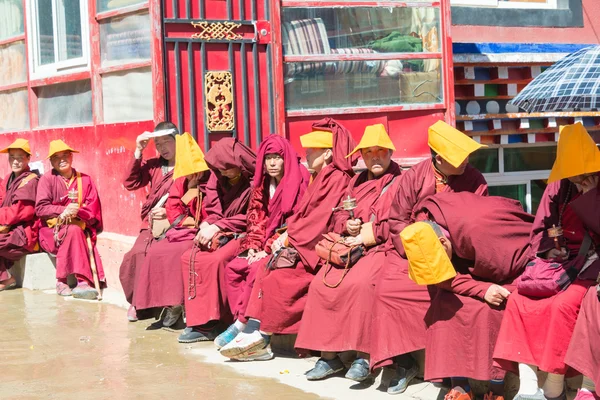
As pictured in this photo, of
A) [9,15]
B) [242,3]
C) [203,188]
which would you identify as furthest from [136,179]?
[9,15]

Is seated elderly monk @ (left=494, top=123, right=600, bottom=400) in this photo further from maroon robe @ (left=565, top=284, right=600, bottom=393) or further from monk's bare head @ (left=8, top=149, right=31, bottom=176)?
monk's bare head @ (left=8, top=149, right=31, bottom=176)

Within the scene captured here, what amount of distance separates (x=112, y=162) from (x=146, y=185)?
79 centimetres

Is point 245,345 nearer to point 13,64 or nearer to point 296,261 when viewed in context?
point 296,261

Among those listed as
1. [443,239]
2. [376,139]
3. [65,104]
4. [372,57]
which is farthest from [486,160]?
[443,239]

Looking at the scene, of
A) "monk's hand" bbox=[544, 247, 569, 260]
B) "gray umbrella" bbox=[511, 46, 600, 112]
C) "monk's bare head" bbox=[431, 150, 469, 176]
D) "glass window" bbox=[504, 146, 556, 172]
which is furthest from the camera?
"glass window" bbox=[504, 146, 556, 172]

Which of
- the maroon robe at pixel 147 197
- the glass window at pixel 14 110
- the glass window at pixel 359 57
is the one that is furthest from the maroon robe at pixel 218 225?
the glass window at pixel 14 110

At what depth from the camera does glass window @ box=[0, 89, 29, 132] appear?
11.4 meters

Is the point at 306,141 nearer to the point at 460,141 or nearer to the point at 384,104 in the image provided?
the point at 460,141

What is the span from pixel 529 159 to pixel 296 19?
381 centimetres

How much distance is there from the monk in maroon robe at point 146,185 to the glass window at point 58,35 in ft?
5.60

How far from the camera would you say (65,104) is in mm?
10523

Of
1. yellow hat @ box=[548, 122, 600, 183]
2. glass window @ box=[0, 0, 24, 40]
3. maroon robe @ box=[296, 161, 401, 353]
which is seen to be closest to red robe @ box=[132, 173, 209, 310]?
maroon robe @ box=[296, 161, 401, 353]

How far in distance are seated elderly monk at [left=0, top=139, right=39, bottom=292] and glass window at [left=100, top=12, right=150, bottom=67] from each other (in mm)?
1325

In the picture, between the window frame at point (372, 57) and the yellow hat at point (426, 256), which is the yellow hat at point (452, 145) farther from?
the window frame at point (372, 57)
